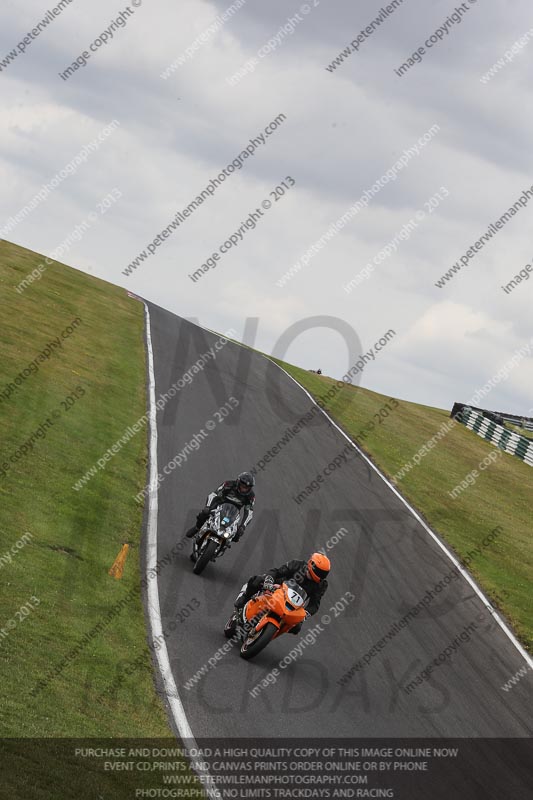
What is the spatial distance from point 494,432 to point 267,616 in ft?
108

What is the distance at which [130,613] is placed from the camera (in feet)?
42.3

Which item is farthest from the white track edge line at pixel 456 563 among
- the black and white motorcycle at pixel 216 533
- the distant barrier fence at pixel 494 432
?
the distant barrier fence at pixel 494 432

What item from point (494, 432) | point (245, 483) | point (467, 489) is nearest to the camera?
point (245, 483)

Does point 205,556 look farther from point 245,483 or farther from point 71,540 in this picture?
point 71,540

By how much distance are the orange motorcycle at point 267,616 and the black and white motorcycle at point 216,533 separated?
2.09m

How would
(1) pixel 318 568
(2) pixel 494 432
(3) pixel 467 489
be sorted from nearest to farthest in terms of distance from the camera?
(1) pixel 318 568 < (3) pixel 467 489 < (2) pixel 494 432

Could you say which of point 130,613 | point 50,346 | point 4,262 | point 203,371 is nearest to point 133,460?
point 130,613

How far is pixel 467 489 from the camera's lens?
31.8m

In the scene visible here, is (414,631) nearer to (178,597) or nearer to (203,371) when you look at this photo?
(178,597)

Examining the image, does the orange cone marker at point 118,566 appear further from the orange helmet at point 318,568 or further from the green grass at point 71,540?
the orange helmet at point 318,568

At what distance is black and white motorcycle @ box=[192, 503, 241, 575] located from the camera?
14969 millimetres

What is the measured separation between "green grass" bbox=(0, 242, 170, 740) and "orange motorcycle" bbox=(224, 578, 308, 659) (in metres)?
1.42

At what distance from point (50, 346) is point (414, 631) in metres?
18.6

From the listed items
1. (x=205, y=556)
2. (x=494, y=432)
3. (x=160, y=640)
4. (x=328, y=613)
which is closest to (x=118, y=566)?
(x=205, y=556)
